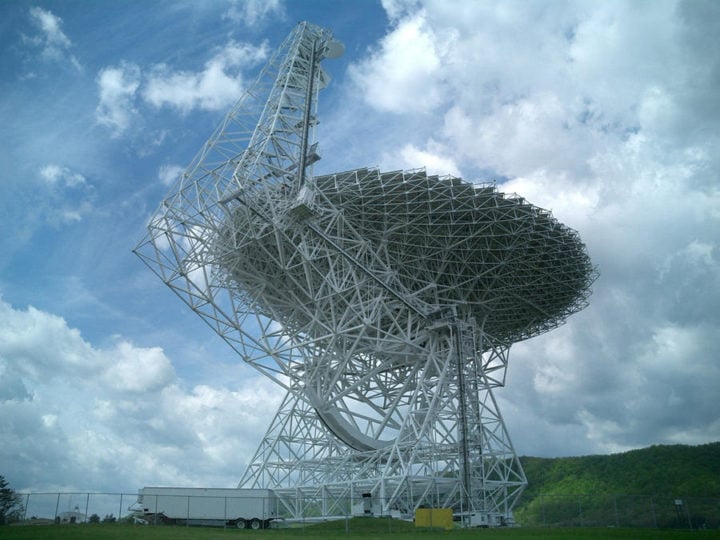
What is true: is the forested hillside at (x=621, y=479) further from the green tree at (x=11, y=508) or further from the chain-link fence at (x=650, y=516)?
the green tree at (x=11, y=508)

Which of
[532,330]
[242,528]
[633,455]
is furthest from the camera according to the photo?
[633,455]

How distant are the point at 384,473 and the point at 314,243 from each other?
13566mm

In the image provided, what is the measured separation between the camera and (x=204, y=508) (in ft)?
116

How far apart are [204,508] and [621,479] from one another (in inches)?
2668

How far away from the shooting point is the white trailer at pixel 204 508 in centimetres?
3509

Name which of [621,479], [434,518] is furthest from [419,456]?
[621,479]

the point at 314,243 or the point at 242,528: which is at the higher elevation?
the point at 314,243

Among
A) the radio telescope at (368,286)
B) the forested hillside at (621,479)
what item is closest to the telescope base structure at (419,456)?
the radio telescope at (368,286)

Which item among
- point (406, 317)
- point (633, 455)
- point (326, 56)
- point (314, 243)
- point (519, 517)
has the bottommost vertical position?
point (519, 517)

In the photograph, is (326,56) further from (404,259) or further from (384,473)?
(384,473)

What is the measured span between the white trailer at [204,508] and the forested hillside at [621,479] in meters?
34.7

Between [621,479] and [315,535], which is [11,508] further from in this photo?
[621,479]

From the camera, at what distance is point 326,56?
42.9 meters

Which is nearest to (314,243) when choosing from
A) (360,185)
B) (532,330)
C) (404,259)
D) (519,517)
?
(360,185)
